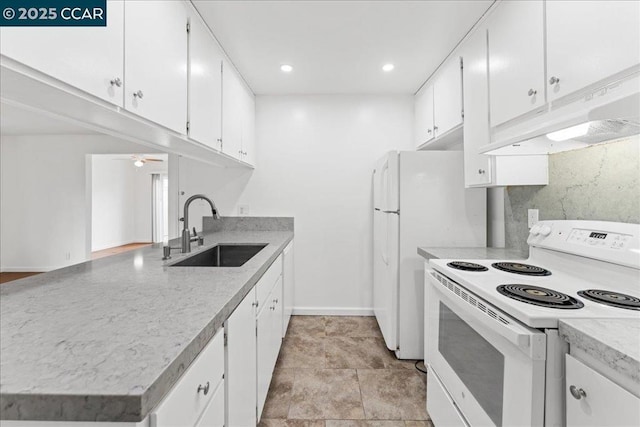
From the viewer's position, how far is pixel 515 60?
1438 millimetres

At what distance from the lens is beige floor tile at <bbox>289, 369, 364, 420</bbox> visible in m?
1.69

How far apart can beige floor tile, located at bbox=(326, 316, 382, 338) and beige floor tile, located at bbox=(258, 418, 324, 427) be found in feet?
3.53

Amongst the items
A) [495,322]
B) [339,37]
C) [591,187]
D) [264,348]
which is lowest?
[264,348]

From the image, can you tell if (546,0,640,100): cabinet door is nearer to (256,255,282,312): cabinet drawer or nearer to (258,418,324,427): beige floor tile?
(256,255,282,312): cabinet drawer

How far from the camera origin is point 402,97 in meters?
3.10

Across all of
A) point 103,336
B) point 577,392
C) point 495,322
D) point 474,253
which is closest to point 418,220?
point 474,253

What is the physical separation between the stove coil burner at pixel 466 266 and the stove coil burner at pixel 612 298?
389 millimetres

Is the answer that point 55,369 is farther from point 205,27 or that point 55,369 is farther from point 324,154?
point 324,154

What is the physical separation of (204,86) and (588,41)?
6.11ft

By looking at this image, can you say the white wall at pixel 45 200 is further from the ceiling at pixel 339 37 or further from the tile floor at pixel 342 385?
the tile floor at pixel 342 385

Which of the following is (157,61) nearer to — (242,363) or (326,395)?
(242,363)

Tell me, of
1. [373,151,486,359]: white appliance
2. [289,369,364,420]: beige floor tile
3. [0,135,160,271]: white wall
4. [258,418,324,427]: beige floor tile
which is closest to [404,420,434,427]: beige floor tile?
[289,369,364,420]: beige floor tile

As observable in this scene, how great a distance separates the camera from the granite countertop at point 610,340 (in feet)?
2.02

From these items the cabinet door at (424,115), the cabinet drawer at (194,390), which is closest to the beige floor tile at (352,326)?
the cabinet door at (424,115)
